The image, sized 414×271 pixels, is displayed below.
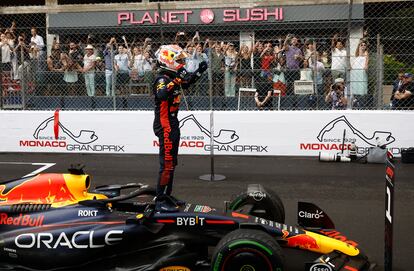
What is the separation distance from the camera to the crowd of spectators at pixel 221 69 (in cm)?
1059

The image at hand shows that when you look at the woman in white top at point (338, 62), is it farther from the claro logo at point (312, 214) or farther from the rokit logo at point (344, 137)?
the claro logo at point (312, 214)

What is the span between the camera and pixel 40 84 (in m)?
11.4

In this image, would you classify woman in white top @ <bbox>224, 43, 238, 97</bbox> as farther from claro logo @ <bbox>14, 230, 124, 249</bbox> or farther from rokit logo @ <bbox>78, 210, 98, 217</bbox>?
claro logo @ <bbox>14, 230, 124, 249</bbox>

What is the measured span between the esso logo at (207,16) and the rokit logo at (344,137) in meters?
16.6

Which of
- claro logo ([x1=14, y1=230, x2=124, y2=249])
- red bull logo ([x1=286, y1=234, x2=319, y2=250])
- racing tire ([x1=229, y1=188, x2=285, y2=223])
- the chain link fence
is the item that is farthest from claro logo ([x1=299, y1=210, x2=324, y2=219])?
the chain link fence

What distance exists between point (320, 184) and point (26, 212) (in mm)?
4803

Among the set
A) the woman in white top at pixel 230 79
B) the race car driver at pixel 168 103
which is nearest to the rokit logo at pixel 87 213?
the race car driver at pixel 168 103

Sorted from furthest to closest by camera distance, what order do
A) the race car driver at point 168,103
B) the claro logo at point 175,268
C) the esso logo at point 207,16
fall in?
the esso logo at point 207,16, the race car driver at point 168,103, the claro logo at point 175,268

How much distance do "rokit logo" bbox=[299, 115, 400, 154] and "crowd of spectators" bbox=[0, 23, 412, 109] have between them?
0.46 meters

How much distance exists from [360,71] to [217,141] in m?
3.00

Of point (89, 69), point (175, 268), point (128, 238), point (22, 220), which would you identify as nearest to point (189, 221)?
point (175, 268)

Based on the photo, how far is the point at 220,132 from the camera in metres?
10.7

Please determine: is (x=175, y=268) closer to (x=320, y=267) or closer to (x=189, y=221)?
(x=189, y=221)

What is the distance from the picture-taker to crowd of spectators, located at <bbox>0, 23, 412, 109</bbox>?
10.6m
